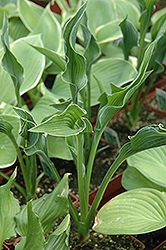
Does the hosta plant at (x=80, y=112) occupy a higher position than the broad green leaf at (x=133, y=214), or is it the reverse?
the hosta plant at (x=80, y=112)

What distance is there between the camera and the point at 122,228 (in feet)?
2.34

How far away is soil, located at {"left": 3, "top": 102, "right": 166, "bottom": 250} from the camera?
850 mm

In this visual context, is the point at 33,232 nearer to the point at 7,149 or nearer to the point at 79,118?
the point at 79,118

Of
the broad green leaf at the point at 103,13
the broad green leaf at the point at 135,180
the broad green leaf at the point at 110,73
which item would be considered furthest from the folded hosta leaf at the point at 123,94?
the broad green leaf at the point at 103,13

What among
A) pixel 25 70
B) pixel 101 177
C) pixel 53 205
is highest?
pixel 25 70

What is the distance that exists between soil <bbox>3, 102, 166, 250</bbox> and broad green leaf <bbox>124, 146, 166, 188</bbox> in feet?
0.52

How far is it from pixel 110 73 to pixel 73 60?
476 millimetres

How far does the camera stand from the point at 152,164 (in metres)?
0.89

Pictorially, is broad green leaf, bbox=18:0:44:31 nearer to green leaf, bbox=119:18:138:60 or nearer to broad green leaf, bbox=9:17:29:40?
broad green leaf, bbox=9:17:29:40

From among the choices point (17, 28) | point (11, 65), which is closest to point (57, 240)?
point (11, 65)

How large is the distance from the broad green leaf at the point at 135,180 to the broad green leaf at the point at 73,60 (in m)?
0.32

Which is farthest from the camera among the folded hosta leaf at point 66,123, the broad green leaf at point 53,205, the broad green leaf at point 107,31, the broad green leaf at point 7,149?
the broad green leaf at point 107,31

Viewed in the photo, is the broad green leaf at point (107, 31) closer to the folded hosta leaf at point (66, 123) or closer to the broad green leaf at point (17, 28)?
the broad green leaf at point (17, 28)

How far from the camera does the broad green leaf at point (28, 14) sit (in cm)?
125
